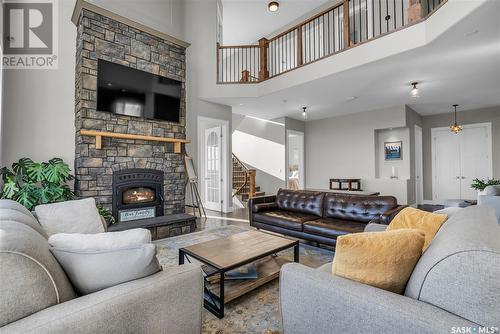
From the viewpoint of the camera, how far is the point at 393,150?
6.92 meters

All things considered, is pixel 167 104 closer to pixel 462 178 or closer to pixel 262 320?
pixel 262 320

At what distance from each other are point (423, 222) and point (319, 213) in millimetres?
2192

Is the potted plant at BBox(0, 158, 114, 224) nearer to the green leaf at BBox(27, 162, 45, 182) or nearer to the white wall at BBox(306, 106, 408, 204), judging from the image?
the green leaf at BBox(27, 162, 45, 182)

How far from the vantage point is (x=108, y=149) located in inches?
156

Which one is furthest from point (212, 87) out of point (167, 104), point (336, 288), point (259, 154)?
point (336, 288)

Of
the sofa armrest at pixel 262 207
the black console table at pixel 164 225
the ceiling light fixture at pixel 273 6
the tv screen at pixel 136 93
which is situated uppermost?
the ceiling light fixture at pixel 273 6

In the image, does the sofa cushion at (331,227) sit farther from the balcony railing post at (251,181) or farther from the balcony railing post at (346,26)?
the balcony railing post at (251,181)

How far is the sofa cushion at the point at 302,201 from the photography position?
3807mm

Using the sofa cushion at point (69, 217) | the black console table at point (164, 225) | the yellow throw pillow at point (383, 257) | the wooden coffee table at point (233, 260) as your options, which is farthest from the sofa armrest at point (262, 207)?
the yellow throw pillow at point (383, 257)

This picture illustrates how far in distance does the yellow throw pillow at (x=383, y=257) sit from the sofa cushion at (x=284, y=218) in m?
2.36

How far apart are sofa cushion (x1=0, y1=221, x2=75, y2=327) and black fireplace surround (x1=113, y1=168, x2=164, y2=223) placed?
3.34m

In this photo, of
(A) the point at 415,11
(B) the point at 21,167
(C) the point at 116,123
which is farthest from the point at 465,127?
(B) the point at 21,167

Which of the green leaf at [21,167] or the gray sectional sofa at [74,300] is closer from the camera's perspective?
the gray sectional sofa at [74,300]

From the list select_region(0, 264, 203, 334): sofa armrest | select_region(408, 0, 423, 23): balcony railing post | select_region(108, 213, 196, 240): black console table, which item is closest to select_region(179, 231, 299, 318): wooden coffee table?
select_region(0, 264, 203, 334): sofa armrest
